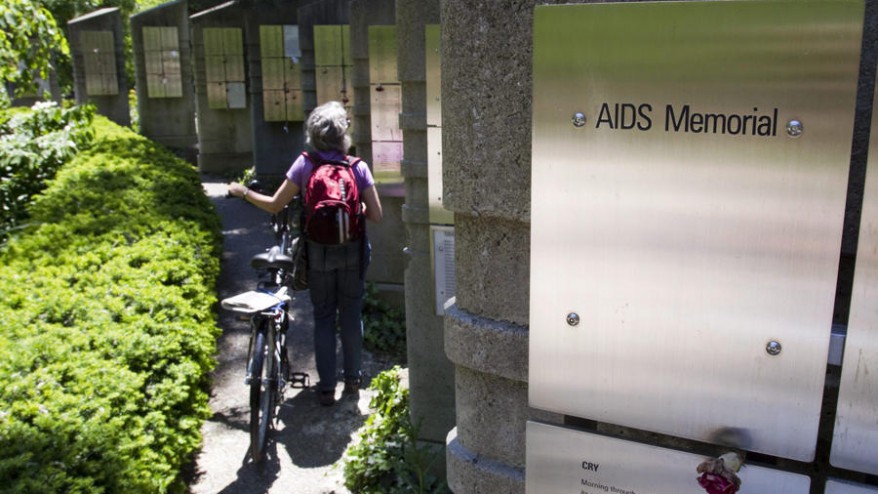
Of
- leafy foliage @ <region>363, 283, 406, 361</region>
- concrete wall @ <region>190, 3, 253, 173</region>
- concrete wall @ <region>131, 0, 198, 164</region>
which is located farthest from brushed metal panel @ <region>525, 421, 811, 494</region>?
concrete wall @ <region>131, 0, 198, 164</region>

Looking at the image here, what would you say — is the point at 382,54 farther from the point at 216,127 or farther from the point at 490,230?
the point at 216,127

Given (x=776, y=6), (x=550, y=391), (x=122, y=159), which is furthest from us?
(x=122, y=159)

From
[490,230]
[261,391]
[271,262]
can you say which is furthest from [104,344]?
[490,230]

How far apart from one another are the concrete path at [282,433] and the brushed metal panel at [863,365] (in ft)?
11.9

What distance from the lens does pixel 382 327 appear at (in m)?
7.33

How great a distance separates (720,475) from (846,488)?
231 mm

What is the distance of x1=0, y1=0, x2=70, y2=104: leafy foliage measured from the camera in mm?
6734

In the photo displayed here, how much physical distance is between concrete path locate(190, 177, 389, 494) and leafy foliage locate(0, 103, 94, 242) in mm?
2507

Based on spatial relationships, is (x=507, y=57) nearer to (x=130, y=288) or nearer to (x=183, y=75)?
(x=130, y=288)

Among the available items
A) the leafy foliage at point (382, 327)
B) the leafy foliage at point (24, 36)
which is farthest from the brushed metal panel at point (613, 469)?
the leafy foliage at point (24, 36)

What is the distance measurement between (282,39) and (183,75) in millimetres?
4290

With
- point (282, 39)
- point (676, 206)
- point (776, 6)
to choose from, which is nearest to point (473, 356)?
point (676, 206)

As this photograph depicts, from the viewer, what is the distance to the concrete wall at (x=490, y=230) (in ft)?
5.89

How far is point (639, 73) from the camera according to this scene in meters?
1.55
